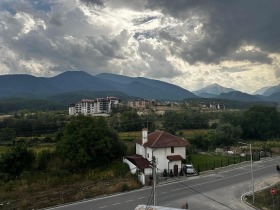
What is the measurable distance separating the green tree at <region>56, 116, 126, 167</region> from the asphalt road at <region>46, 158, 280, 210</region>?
821 cm

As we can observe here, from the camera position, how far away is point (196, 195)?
35500mm

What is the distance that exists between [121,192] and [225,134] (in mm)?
36927

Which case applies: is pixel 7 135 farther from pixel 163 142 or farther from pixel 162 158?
pixel 162 158

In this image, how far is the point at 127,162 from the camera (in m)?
44.4

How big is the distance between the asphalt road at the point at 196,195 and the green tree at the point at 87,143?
26.9ft

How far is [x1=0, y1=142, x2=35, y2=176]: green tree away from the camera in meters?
40.2

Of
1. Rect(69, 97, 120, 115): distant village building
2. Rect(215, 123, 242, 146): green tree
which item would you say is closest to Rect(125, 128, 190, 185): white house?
Rect(215, 123, 242, 146): green tree

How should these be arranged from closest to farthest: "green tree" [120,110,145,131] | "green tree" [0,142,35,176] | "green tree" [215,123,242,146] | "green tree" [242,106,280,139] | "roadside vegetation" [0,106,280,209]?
"roadside vegetation" [0,106,280,209], "green tree" [0,142,35,176], "green tree" [215,123,242,146], "green tree" [242,106,280,139], "green tree" [120,110,145,131]

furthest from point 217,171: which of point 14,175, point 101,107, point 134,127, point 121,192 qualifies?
point 101,107

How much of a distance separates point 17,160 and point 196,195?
21.6m

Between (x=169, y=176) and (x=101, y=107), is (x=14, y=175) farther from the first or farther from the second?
(x=101, y=107)

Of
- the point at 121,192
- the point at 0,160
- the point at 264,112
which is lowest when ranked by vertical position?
the point at 121,192

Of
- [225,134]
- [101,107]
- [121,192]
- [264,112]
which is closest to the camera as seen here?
[121,192]

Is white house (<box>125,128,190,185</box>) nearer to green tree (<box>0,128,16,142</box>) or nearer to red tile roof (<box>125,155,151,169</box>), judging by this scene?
red tile roof (<box>125,155,151,169</box>)
